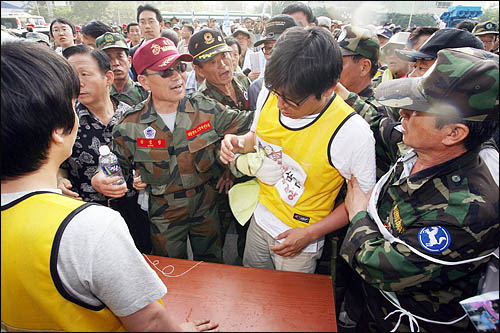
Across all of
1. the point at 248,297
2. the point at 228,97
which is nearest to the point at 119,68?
the point at 228,97

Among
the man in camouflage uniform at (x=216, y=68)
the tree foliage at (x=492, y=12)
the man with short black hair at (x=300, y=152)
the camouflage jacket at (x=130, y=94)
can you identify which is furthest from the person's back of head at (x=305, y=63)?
the camouflage jacket at (x=130, y=94)

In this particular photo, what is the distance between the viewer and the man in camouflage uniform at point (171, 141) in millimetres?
2123

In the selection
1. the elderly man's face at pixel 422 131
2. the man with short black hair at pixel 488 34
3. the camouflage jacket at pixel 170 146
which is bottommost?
the camouflage jacket at pixel 170 146

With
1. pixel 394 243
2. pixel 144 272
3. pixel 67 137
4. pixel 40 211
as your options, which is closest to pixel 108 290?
pixel 144 272

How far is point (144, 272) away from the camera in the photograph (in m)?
0.87

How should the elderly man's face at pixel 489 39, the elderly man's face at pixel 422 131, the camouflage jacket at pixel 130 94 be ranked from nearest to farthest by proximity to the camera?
the elderly man's face at pixel 422 131 → the camouflage jacket at pixel 130 94 → the elderly man's face at pixel 489 39

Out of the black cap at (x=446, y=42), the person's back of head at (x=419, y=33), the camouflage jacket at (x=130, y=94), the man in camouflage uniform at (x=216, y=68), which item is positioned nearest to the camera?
the black cap at (x=446, y=42)

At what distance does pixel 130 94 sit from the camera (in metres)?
3.30

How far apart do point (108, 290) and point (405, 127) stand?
4.33 feet

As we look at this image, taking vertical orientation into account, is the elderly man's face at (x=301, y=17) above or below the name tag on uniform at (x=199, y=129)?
above

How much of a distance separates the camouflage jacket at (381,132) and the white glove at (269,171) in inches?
27.0

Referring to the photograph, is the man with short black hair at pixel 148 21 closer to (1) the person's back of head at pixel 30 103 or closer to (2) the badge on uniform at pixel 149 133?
(2) the badge on uniform at pixel 149 133

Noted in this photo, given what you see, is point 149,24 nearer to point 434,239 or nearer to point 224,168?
point 224,168

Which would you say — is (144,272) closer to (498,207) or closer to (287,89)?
(287,89)
